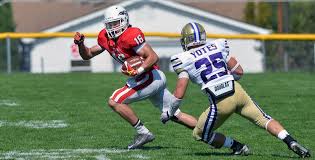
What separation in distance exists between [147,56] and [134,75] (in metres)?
0.24

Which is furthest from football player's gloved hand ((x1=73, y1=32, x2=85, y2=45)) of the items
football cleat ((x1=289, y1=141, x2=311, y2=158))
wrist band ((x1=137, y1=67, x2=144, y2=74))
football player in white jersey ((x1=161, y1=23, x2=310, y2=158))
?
football cleat ((x1=289, y1=141, x2=311, y2=158))

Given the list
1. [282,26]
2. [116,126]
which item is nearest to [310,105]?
[116,126]

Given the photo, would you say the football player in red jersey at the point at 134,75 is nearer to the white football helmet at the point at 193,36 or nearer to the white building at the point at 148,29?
the white football helmet at the point at 193,36

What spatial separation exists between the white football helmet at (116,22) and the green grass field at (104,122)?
1.20 metres

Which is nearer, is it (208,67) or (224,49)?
(208,67)

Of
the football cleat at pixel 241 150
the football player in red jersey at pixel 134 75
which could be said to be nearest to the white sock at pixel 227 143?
the football cleat at pixel 241 150

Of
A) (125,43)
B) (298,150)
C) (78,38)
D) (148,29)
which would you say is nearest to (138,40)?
(125,43)

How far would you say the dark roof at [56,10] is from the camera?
39219 millimetres

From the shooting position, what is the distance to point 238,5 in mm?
44250

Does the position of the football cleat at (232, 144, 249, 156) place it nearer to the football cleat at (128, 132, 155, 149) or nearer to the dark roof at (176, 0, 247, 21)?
the football cleat at (128, 132, 155, 149)

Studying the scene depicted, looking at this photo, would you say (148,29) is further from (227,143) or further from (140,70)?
(227,143)

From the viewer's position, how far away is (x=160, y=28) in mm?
36000

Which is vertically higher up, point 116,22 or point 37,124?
point 116,22

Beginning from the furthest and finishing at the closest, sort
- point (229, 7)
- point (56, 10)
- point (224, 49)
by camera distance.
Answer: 1. point (229, 7)
2. point (56, 10)
3. point (224, 49)
